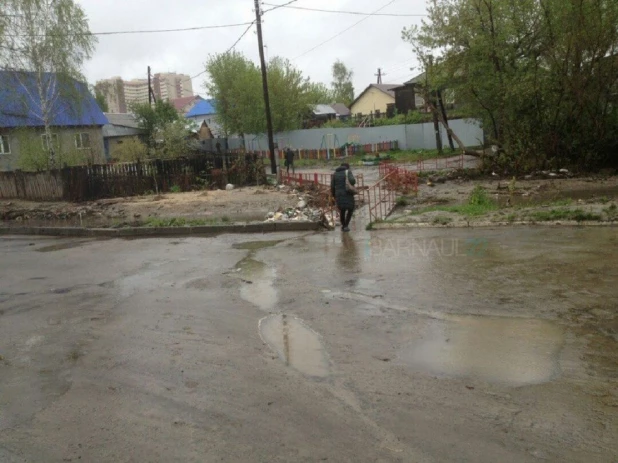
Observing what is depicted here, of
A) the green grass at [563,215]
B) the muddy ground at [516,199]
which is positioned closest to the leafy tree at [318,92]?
the muddy ground at [516,199]

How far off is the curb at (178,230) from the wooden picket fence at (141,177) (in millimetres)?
6520

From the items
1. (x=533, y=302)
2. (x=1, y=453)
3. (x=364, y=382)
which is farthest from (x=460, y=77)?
(x=1, y=453)

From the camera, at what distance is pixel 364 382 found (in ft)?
15.2

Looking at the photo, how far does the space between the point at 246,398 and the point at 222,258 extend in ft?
20.8

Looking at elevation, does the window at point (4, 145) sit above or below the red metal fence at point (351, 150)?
above

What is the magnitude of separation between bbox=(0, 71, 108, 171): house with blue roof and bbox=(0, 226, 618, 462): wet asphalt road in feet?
61.8

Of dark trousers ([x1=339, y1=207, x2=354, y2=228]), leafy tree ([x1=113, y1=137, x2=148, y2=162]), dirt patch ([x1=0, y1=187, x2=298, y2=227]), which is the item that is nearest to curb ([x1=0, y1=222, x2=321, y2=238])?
dark trousers ([x1=339, y1=207, x2=354, y2=228])

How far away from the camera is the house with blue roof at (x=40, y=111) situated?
26391 mm

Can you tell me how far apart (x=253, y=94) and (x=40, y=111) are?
1684 cm

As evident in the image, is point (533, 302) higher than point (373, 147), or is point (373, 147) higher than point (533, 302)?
point (373, 147)

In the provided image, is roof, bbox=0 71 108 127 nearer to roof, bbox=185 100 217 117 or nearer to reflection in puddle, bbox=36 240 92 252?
reflection in puddle, bbox=36 240 92 252

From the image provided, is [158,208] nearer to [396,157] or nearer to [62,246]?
[62,246]

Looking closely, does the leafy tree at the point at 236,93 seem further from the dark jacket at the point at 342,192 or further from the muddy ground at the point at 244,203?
the dark jacket at the point at 342,192

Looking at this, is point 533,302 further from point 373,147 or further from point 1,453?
point 373,147
